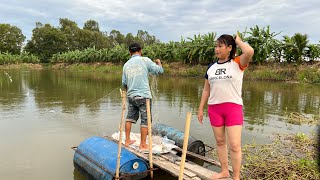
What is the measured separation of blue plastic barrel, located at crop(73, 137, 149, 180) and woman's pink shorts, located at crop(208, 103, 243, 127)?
5.21 ft

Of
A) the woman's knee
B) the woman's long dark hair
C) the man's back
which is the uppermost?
the woman's long dark hair

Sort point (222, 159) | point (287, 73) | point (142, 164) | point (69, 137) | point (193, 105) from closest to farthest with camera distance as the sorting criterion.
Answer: point (222, 159)
point (142, 164)
point (69, 137)
point (193, 105)
point (287, 73)

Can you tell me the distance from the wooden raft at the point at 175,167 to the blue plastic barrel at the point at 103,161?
31cm

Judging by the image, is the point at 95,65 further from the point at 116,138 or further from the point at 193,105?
the point at 116,138

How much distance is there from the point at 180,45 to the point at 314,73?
16.7 metres

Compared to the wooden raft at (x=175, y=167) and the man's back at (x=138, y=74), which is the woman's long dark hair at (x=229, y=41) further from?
the man's back at (x=138, y=74)

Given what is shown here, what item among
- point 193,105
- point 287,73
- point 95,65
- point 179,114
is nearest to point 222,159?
point 179,114

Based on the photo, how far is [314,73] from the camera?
22.4 meters

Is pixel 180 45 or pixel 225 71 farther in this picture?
pixel 180 45

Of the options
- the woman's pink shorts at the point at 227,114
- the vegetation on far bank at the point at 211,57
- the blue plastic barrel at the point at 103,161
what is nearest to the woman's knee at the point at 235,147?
the woman's pink shorts at the point at 227,114

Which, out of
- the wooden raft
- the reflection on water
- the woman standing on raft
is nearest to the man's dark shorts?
the wooden raft

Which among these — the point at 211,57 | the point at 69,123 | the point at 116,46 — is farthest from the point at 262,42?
the point at 116,46

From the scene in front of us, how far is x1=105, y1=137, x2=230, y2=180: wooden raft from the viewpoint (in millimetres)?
4445

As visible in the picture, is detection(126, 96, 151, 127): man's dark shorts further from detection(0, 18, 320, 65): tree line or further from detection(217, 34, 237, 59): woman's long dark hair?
detection(0, 18, 320, 65): tree line
